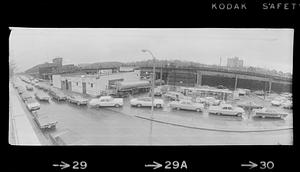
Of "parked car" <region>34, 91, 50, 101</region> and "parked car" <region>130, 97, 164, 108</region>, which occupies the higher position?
"parked car" <region>34, 91, 50, 101</region>

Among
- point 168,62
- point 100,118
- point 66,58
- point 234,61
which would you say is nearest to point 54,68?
point 66,58

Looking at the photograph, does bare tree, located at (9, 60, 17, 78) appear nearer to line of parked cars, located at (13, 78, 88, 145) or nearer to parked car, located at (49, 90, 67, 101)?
line of parked cars, located at (13, 78, 88, 145)

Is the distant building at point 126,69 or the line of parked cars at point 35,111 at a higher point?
the distant building at point 126,69

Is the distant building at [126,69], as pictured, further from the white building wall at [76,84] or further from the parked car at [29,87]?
the parked car at [29,87]
